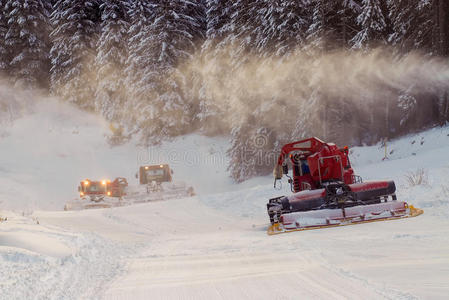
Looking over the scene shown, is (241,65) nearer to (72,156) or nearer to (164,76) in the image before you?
(164,76)

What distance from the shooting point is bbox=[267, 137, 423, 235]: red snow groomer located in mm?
8430

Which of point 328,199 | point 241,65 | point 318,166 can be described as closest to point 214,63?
point 241,65

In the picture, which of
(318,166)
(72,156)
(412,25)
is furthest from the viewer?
(72,156)

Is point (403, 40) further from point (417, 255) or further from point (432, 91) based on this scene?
point (417, 255)

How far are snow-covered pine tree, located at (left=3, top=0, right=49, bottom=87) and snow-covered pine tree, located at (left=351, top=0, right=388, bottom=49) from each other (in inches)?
1238

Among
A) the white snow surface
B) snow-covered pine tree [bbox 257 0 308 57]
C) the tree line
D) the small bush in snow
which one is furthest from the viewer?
snow-covered pine tree [bbox 257 0 308 57]

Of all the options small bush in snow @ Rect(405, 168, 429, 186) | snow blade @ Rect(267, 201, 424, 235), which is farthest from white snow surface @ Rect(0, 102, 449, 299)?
snow blade @ Rect(267, 201, 424, 235)

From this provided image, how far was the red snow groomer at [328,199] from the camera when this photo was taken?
843 centimetres

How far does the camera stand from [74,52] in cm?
3653

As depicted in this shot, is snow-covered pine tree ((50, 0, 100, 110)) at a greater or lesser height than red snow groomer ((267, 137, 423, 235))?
greater

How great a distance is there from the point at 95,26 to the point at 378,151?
30243mm

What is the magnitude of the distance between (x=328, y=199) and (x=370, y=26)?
1591cm

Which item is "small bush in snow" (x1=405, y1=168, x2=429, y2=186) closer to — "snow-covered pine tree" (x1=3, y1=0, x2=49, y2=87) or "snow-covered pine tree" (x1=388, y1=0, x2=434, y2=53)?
"snow-covered pine tree" (x1=388, y1=0, x2=434, y2=53)

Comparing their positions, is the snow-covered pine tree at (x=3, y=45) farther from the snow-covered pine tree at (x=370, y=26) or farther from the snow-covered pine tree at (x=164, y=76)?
the snow-covered pine tree at (x=370, y=26)
